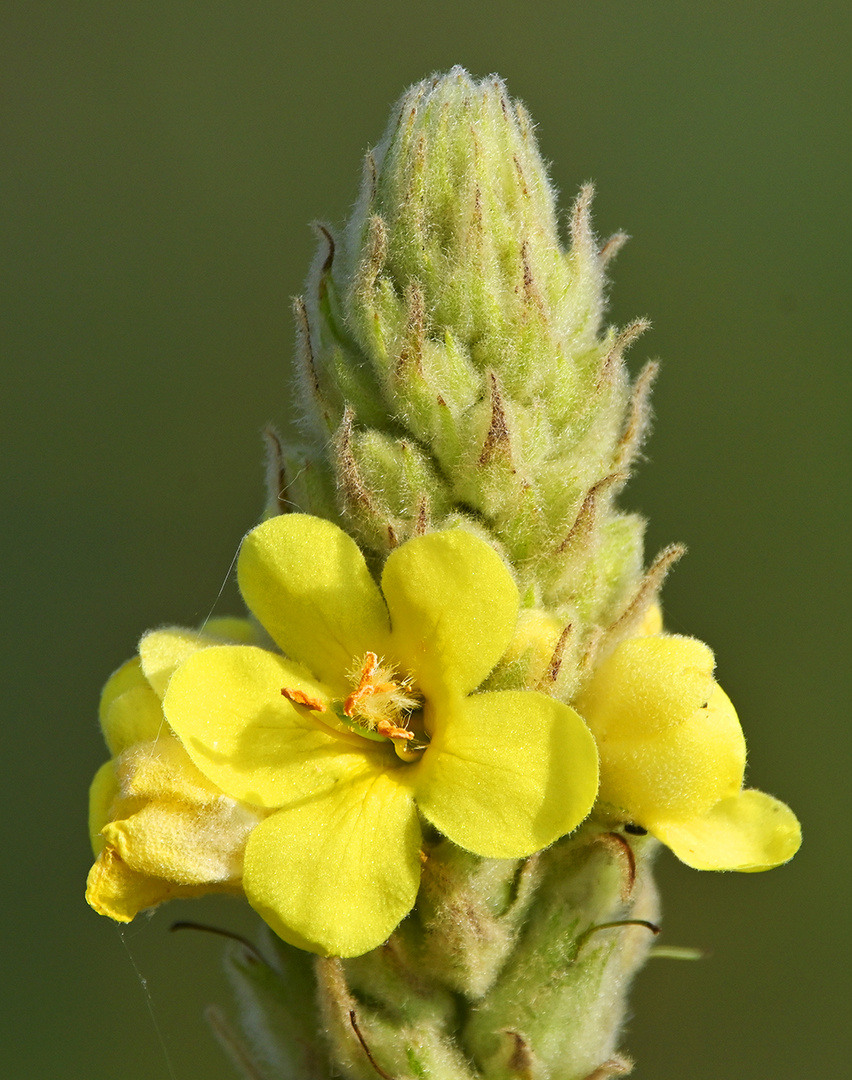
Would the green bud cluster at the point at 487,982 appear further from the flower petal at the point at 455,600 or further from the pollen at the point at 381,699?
the flower petal at the point at 455,600

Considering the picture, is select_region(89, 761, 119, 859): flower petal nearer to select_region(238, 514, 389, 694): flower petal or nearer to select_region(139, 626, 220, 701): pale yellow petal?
select_region(139, 626, 220, 701): pale yellow petal

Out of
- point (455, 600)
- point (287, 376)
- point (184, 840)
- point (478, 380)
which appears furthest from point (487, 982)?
point (287, 376)

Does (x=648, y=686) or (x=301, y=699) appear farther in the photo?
(x=648, y=686)

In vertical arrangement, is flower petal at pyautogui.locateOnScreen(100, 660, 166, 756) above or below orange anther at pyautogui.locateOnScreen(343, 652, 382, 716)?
below

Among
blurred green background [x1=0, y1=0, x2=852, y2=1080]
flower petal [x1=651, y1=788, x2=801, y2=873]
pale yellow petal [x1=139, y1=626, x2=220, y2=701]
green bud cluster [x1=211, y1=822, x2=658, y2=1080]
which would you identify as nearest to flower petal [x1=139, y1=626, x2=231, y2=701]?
pale yellow petal [x1=139, y1=626, x2=220, y2=701]

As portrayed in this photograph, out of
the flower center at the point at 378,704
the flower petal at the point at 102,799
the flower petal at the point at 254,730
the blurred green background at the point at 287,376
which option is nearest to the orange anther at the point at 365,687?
the flower center at the point at 378,704

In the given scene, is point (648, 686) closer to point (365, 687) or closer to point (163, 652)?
point (365, 687)
